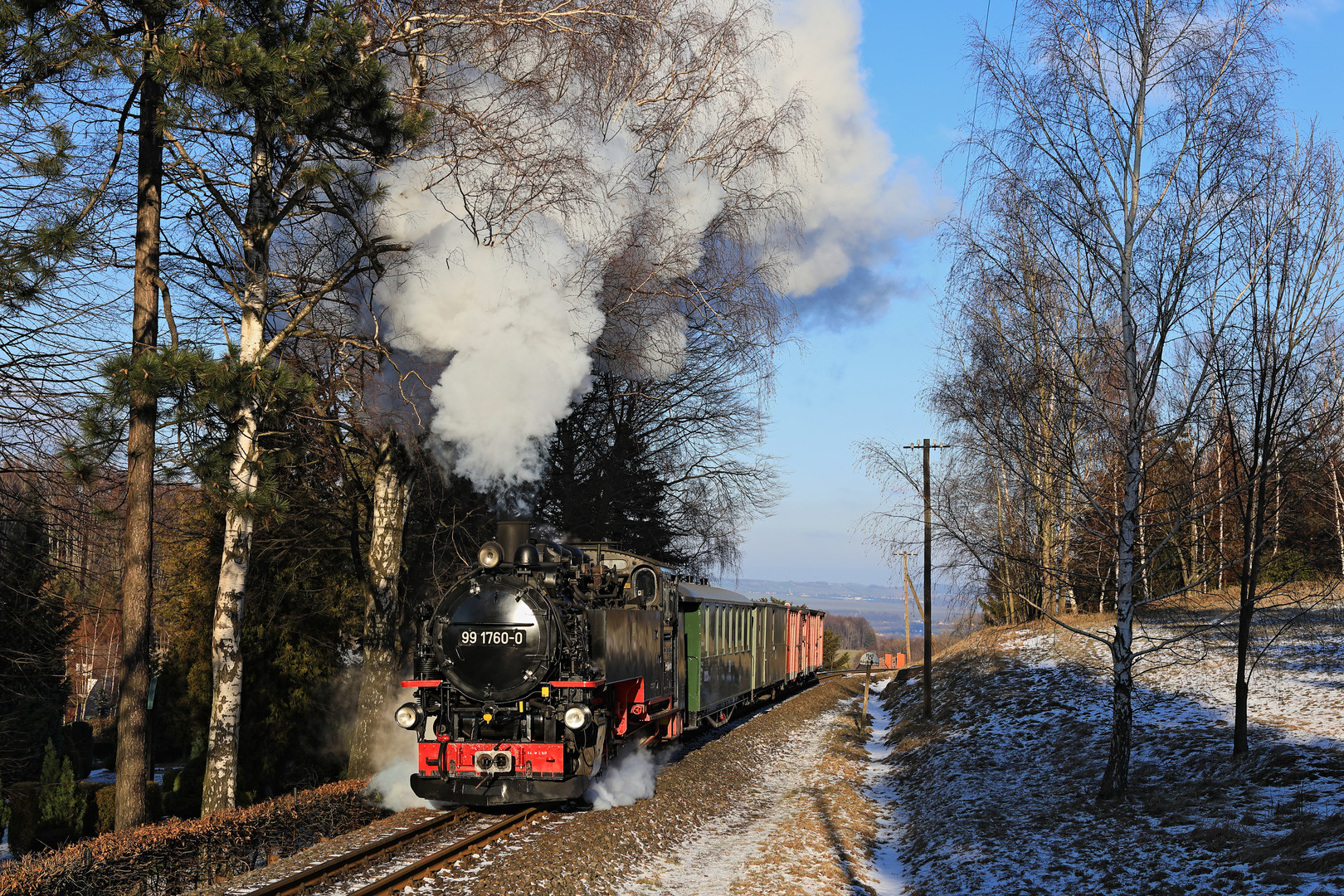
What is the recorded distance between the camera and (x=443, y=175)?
1047 cm

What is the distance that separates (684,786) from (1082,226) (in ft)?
24.0

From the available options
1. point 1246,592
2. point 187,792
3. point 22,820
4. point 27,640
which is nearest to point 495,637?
point 1246,592

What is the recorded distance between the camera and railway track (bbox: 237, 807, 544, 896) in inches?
239

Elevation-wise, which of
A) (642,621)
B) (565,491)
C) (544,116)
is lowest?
(642,621)

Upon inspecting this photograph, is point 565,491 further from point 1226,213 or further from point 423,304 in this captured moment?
point 1226,213

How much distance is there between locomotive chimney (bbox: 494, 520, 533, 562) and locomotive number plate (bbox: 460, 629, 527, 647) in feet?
2.49

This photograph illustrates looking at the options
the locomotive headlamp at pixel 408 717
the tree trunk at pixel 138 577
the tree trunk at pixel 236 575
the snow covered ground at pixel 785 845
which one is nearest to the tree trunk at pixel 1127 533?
the snow covered ground at pixel 785 845

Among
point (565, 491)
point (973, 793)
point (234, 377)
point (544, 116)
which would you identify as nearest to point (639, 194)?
point (544, 116)

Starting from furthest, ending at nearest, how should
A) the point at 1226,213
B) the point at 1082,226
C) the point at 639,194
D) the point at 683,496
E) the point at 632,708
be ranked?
the point at 683,496
the point at 639,194
the point at 632,708
the point at 1082,226
the point at 1226,213

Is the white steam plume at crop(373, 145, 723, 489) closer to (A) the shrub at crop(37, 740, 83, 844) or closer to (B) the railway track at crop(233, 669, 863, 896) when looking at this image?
(B) the railway track at crop(233, 669, 863, 896)

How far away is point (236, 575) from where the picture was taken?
30.0ft

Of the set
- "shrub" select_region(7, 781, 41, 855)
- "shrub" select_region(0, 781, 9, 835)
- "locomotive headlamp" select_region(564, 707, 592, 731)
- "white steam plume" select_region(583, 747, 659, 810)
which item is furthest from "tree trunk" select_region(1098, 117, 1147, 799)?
"shrub" select_region(0, 781, 9, 835)

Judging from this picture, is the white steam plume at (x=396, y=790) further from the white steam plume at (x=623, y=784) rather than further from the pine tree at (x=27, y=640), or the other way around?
the pine tree at (x=27, y=640)

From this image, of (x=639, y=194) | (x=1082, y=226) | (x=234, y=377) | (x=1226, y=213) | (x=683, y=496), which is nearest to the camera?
(x=234, y=377)
